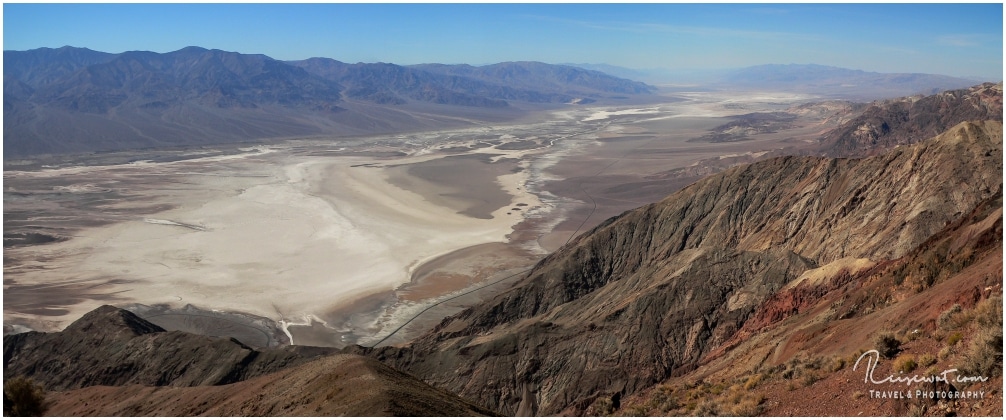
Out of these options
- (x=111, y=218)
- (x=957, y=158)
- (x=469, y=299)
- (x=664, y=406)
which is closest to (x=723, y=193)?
(x=957, y=158)

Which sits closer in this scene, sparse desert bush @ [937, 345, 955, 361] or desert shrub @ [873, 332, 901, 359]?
sparse desert bush @ [937, 345, 955, 361]

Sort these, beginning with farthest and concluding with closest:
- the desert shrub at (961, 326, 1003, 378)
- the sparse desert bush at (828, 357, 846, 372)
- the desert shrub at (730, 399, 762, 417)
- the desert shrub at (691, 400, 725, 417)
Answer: the desert shrub at (691, 400, 725, 417) < the sparse desert bush at (828, 357, 846, 372) < the desert shrub at (730, 399, 762, 417) < the desert shrub at (961, 326, 1003, 378)

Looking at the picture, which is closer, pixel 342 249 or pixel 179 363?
pixel 179 363

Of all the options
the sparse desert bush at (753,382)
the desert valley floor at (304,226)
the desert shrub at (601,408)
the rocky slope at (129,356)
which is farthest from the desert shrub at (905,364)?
the desert valley floor at (304,226)

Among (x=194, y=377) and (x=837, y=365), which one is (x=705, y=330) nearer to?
(x=837, y=365)

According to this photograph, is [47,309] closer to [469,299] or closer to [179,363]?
[179,363]

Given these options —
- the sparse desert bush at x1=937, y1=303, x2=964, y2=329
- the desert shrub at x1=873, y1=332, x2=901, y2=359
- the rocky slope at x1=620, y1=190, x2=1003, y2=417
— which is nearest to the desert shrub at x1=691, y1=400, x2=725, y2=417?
the rocky slope at x1=620, y1=190, x2=1003, y2=417

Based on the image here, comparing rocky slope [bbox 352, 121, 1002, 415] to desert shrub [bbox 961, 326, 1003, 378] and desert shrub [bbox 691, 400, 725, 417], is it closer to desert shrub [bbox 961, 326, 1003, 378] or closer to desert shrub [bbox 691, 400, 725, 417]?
desert shrub [bbox 691, 400, 725, 417]
